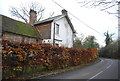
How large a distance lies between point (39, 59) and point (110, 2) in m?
5.43

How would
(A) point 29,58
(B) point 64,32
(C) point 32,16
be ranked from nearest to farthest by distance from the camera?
(A) point 29,58, (B) point 64,32, (C) point 32,16

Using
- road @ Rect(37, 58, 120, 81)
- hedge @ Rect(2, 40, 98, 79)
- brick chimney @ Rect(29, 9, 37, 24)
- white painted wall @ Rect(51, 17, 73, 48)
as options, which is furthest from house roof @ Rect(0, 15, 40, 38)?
road @ Rect(37, 58, 120, 81)

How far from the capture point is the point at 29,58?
633 centimetres

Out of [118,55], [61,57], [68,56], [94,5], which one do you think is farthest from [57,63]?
[118,55]

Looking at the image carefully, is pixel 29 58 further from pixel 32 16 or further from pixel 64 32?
pixel 32 16

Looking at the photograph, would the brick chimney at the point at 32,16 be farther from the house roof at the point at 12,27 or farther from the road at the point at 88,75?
the road at the point at 88,75

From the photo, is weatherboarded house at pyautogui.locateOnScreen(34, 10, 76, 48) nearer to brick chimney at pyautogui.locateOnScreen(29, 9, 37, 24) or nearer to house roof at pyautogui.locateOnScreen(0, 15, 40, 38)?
brick chimney at pyautogui.locateOnScreen(29, 9, 37, 24)

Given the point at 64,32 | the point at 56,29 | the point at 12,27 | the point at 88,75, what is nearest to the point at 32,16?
the point at 56,29

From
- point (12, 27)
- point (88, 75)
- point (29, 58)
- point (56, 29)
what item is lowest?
point (88, 75)

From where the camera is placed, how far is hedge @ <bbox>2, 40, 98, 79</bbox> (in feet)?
17.2

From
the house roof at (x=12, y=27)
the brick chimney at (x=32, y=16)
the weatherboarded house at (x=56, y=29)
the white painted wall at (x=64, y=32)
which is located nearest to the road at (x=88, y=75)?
the weatherboarded house at (x=56, y=29)

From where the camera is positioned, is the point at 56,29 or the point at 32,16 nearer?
the point at 56,29

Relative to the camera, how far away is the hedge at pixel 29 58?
5234 millimetres

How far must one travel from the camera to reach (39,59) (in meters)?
6.97
